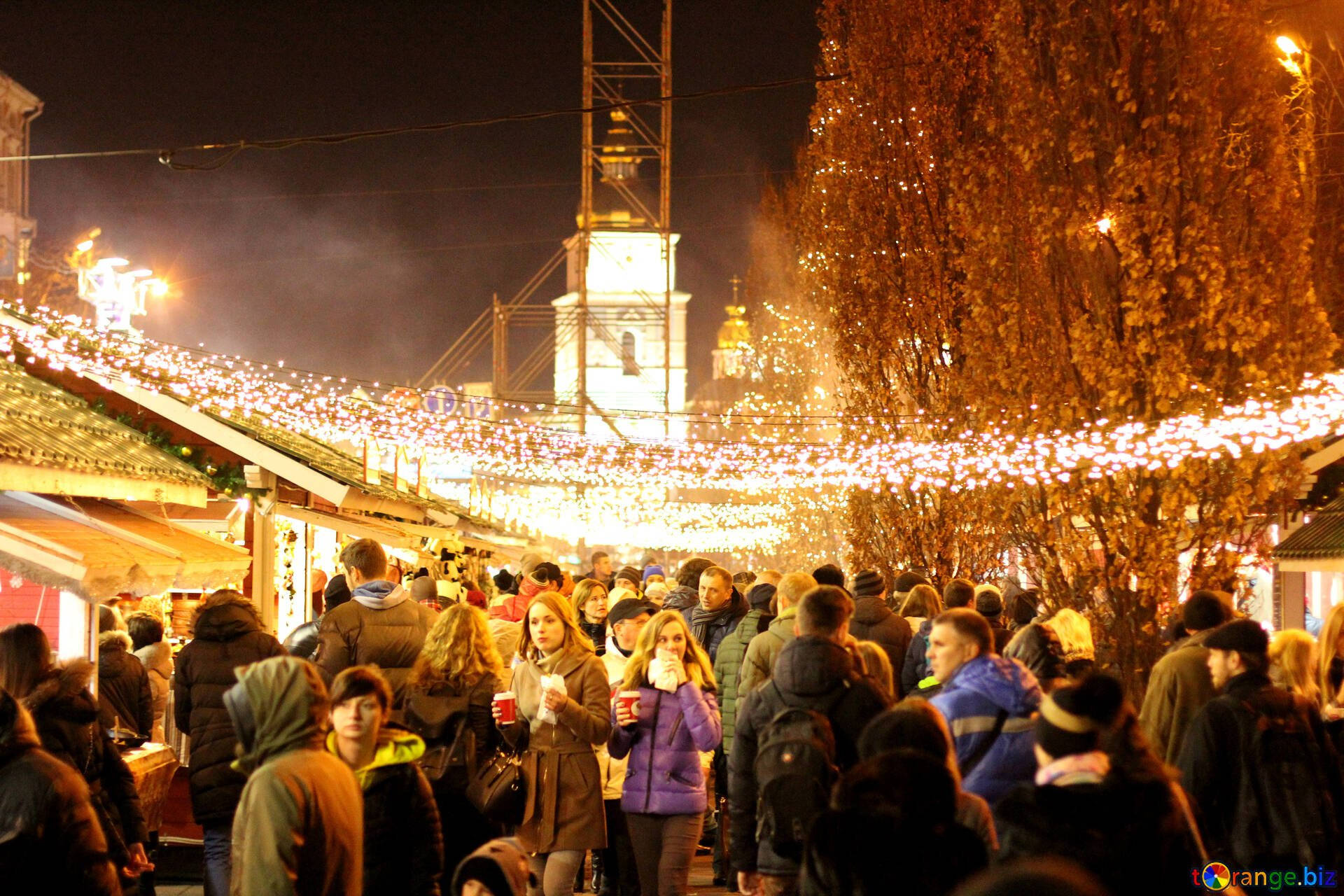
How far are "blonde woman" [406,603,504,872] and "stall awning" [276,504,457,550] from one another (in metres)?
7.77

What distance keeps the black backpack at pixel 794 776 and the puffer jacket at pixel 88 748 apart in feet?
8.35

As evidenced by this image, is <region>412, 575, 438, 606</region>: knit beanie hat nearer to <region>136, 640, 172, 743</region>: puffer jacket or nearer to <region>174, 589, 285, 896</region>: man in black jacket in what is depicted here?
<region>136, 640, 172, 743</region>: puffer jacket

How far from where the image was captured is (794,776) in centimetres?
497

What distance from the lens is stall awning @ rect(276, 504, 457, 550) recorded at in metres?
15.5

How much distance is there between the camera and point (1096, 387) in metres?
12.4

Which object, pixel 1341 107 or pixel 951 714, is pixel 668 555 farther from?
pixel 951 714

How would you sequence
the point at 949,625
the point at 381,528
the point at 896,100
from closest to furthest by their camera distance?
the point at 949,625 → the point at 381,528 → the point at 896,100

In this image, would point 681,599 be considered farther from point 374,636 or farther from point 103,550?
point 103,550

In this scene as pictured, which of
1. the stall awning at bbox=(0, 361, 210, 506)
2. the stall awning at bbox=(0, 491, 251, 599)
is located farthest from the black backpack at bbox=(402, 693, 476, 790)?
the stall awning at bbox=(0, 361, 210, 506)

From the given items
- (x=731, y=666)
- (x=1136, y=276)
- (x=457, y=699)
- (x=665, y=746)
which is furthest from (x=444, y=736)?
(x=1136, y=276)

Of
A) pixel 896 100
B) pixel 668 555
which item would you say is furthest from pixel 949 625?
pixel 668 555

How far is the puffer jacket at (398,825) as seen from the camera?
191 inches

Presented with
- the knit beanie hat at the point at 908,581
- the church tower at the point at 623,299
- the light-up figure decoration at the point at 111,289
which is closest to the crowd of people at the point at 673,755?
the knit beanie hat at the point at 908,581

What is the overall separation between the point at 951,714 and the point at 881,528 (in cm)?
1699
